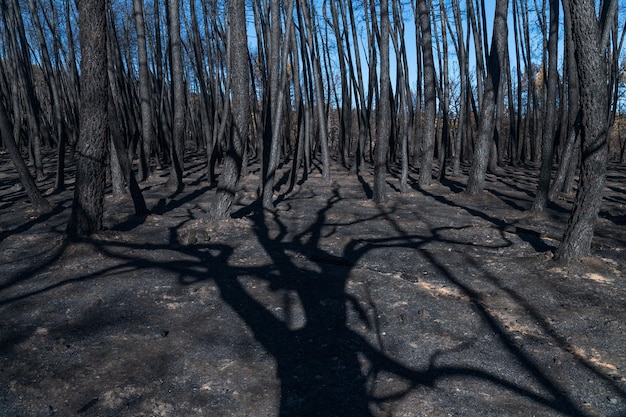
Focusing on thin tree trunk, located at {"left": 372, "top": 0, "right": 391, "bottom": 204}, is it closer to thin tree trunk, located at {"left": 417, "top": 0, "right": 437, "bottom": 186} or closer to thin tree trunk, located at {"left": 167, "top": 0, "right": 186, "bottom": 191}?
thin tree trunk, located at {"left": 417, "top": 0, "right": 437, "bottom": 186}

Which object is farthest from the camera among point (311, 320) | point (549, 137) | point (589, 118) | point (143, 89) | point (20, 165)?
point (143, 89)

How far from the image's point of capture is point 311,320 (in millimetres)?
4035

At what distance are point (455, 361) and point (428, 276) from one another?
5.73 ft

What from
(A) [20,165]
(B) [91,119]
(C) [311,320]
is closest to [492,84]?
(C) [311,320]

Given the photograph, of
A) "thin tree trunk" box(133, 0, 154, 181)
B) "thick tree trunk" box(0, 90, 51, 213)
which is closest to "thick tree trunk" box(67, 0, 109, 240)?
"thick tree trunk" box(0, 90, 51, 213)

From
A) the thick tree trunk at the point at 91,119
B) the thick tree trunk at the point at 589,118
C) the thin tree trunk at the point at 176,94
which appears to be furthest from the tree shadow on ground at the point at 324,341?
the thin tree trunk at the point at 176,94

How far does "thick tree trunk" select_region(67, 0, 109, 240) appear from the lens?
18.8 ft

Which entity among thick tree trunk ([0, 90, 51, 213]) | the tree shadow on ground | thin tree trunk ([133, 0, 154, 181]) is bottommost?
the tree shadow on ground

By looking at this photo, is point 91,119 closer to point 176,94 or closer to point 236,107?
point 236,107

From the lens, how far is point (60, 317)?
4016 millimetres

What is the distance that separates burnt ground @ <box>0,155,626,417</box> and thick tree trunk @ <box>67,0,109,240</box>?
41 cm

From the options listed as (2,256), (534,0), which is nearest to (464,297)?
(2,256)

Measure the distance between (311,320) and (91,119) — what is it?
375cm

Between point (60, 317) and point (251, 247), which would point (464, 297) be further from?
point (60, 317)
